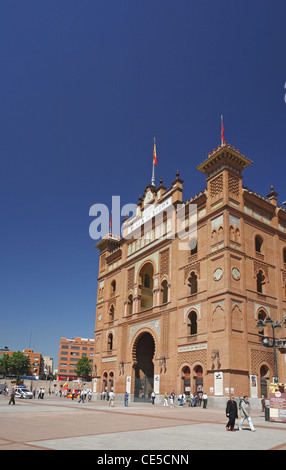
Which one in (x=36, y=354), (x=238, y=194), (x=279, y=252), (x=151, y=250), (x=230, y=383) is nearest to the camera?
(x=230, y=383)

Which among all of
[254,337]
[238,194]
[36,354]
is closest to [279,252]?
[238,194]

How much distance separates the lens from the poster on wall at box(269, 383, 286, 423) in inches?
679

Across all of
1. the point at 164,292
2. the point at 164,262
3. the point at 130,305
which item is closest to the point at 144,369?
the point at 130,305

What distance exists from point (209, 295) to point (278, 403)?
13.0m

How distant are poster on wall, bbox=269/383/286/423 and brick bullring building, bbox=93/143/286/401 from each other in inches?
356

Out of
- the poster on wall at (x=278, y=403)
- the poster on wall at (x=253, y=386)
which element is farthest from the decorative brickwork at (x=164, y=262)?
the poster on wall at (x=278, y=403)

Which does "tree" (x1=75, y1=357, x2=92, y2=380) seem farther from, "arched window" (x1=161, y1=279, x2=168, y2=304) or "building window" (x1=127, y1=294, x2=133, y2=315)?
"arched window" (x1=161, y1=279, x2=168, y2=304)

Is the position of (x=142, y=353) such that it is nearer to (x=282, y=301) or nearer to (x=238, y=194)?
(x=282, y=301)

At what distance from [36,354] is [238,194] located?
146 metres

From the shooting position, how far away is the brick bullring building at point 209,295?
93.5ft

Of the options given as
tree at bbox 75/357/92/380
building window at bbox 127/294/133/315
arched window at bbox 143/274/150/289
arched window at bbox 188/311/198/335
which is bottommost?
tree at bbox 75/357/92/380

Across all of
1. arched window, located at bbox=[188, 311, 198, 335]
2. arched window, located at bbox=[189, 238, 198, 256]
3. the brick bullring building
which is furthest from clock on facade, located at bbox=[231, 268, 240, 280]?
arched window, located at bbox=[189, 238, 198, 256]

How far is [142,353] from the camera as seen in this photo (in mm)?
Result: 40219

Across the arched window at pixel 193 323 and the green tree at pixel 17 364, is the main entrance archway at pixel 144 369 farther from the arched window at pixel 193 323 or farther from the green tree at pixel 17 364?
the green tree at pixel 17 364
